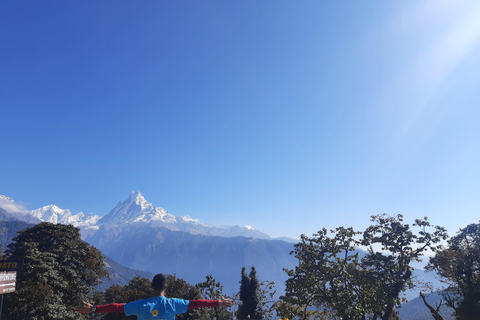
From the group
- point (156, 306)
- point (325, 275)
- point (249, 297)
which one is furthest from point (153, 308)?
point (249, 297)

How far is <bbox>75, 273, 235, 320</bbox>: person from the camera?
155 inches

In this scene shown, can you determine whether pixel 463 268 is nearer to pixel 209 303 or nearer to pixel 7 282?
pixel 209 303

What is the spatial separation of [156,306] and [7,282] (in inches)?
A: 607

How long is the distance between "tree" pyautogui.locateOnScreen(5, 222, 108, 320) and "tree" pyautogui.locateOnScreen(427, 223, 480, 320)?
99.8 ft

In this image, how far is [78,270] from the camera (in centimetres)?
2755

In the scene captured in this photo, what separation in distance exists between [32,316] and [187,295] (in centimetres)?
2396

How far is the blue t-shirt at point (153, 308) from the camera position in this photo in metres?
3.94

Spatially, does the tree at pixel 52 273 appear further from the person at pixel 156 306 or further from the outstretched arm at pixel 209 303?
the outstretched arm at pixel 209 303

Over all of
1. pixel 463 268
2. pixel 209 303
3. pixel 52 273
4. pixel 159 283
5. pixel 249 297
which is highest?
pixel 52 273

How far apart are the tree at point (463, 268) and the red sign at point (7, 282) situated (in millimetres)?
32152

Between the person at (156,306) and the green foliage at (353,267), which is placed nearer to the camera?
the person at (156,306)

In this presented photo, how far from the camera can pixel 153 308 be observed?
157 inches

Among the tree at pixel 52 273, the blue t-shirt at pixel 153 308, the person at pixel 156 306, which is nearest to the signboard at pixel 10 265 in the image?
the tree at pixel 52 273

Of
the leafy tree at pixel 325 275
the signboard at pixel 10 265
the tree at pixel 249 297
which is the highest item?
the signboard at pixel 10 265
